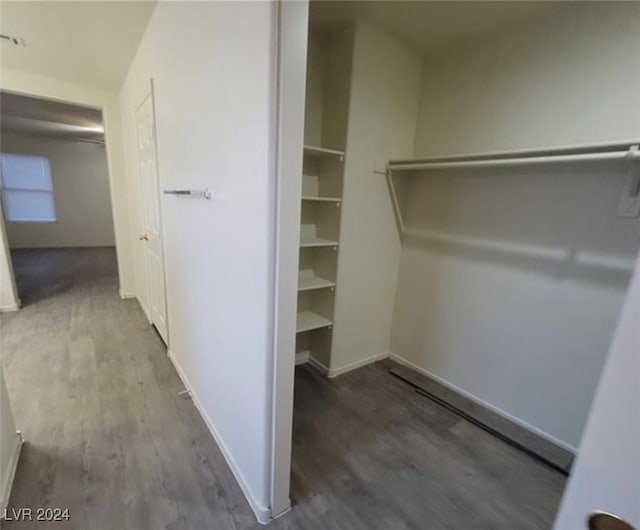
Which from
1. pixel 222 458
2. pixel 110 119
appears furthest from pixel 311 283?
pixel 110 119

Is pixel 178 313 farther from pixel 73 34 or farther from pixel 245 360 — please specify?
pixel 73 34

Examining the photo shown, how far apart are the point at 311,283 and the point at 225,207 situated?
1.08 metres

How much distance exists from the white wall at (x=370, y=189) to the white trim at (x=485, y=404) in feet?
0.95

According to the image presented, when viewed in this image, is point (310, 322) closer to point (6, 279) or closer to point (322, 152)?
point (322, 152)

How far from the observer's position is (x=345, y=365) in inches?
99.3

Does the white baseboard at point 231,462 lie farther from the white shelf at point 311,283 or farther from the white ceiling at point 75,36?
the white ceiling at point 75,36

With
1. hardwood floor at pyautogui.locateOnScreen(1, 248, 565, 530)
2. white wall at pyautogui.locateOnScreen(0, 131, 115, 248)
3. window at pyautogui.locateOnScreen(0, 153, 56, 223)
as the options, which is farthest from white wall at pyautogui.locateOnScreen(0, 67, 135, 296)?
window at pyautogui.locateOnScreen(0, 153, 56, 223)

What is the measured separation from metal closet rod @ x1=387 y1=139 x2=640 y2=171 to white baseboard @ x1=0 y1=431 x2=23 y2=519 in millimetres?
2660

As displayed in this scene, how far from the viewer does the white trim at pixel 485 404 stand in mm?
1825

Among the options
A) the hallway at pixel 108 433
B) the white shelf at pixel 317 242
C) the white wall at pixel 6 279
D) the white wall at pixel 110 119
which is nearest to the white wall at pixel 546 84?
the white shelf at pixel 317 242

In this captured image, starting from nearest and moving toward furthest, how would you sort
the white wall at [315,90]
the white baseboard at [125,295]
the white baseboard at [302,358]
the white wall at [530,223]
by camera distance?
the white wall at [530,223] < the white wall at [315,90] < the white baseboard at [302,358] < the white baseboard at [125,295]

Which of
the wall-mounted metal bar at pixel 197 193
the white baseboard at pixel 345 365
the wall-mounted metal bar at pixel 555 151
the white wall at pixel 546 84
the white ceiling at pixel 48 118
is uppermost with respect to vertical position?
the white ceiling at pixel 48 118

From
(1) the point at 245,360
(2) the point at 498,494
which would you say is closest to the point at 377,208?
(1) the point at 245,360

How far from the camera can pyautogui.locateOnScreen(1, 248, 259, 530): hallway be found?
1.35 metres
